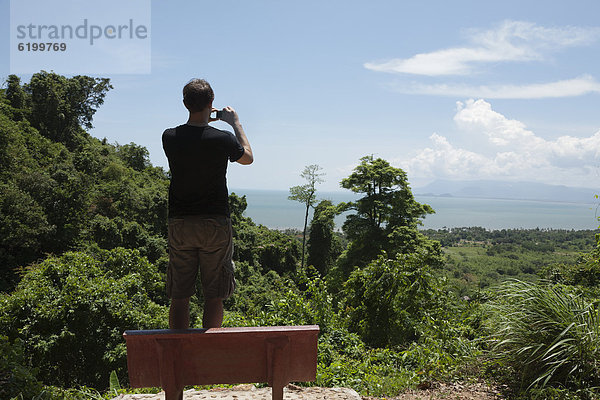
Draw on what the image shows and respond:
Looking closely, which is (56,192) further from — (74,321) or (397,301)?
(397,301)

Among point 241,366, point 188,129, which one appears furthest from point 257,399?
point 188,129

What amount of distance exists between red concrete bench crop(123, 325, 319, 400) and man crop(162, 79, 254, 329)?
15.2 inches

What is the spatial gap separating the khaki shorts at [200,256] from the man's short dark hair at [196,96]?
0.69 meters

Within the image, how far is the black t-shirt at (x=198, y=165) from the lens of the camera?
2.39 metres

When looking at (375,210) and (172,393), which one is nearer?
(172,393)

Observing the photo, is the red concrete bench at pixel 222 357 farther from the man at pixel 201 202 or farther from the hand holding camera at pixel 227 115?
the hand holding camera at pixel 227 115

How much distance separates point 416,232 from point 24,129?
30945 mm

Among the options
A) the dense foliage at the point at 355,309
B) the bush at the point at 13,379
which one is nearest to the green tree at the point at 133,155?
the dense foliage at the point at 355,309

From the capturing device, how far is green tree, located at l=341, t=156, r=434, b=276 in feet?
75.0

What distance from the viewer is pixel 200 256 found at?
2596mm

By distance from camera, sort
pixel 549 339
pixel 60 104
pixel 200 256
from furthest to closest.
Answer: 1. pixel 60 104
2. pixel 549 339
3. pixel 200 256

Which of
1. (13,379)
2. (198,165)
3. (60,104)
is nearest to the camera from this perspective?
(198,165)

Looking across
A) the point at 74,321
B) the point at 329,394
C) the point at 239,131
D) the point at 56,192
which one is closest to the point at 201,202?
the point at 239,131

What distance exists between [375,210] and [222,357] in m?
21.8
